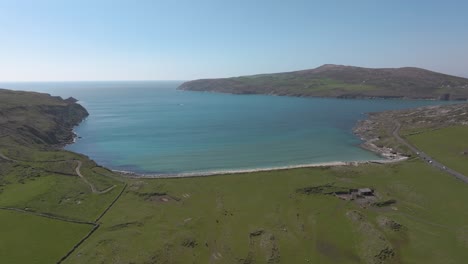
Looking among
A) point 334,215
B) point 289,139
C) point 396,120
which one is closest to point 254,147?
point 289,139

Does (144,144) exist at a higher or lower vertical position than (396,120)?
lower

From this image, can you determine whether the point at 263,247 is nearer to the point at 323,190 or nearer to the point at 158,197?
the point at 323,190

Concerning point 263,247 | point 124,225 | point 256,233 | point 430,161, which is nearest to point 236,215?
point 256,233

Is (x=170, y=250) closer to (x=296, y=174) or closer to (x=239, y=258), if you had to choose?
(x=239, y=258)

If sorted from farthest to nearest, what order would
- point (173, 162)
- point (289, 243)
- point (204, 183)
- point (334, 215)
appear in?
point (173, 162) → point (204, 183) → point (334, 215) → point (289, 243)

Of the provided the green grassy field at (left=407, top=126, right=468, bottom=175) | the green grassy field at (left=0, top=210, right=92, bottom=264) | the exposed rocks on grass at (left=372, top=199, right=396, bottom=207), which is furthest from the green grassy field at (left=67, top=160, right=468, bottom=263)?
the green grassy field at (left=407, top=126, right=468, bottom=175)

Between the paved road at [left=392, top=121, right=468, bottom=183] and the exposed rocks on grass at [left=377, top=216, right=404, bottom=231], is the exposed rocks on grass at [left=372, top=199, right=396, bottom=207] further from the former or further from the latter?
the paved road at [left=392, top=121, right=468, bottom=183]
